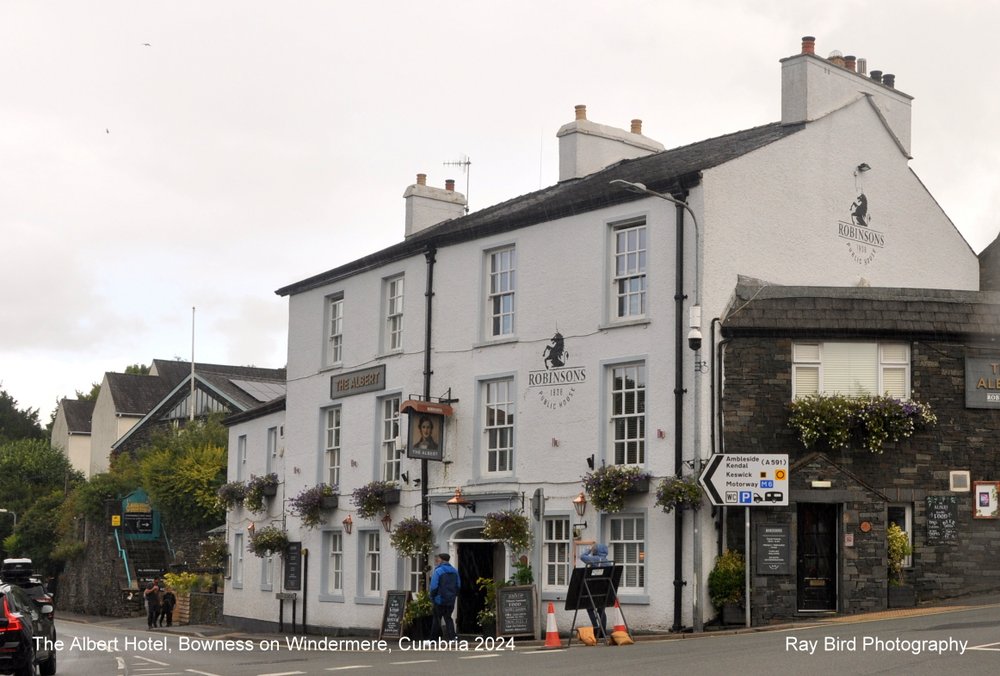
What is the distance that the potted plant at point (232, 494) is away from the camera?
127 feet

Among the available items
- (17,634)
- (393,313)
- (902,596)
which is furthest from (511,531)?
(17,634)

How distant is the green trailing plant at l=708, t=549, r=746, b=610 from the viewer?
22.8 m

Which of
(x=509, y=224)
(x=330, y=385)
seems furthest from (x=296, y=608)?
(x=509, y=224)

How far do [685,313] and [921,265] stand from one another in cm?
734

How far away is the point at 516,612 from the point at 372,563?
800 cm

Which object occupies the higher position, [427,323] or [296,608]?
[427,323]

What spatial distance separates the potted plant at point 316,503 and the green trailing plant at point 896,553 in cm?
1497

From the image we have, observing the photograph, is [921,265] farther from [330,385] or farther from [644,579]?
[330,385]

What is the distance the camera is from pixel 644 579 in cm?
2441

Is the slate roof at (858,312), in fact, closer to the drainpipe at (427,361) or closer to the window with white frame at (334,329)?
the drainpipe at (427,361)

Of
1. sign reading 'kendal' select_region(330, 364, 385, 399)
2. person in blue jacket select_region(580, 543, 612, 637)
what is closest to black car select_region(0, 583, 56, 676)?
person in blue jacket select_region(580, 543, 612, 637)

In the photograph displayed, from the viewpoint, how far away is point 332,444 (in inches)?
1355

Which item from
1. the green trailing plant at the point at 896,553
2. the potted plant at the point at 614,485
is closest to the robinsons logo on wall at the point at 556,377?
the potted plant at the point at 614,485

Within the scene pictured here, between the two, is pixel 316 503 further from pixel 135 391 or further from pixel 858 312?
pixel 135 391
